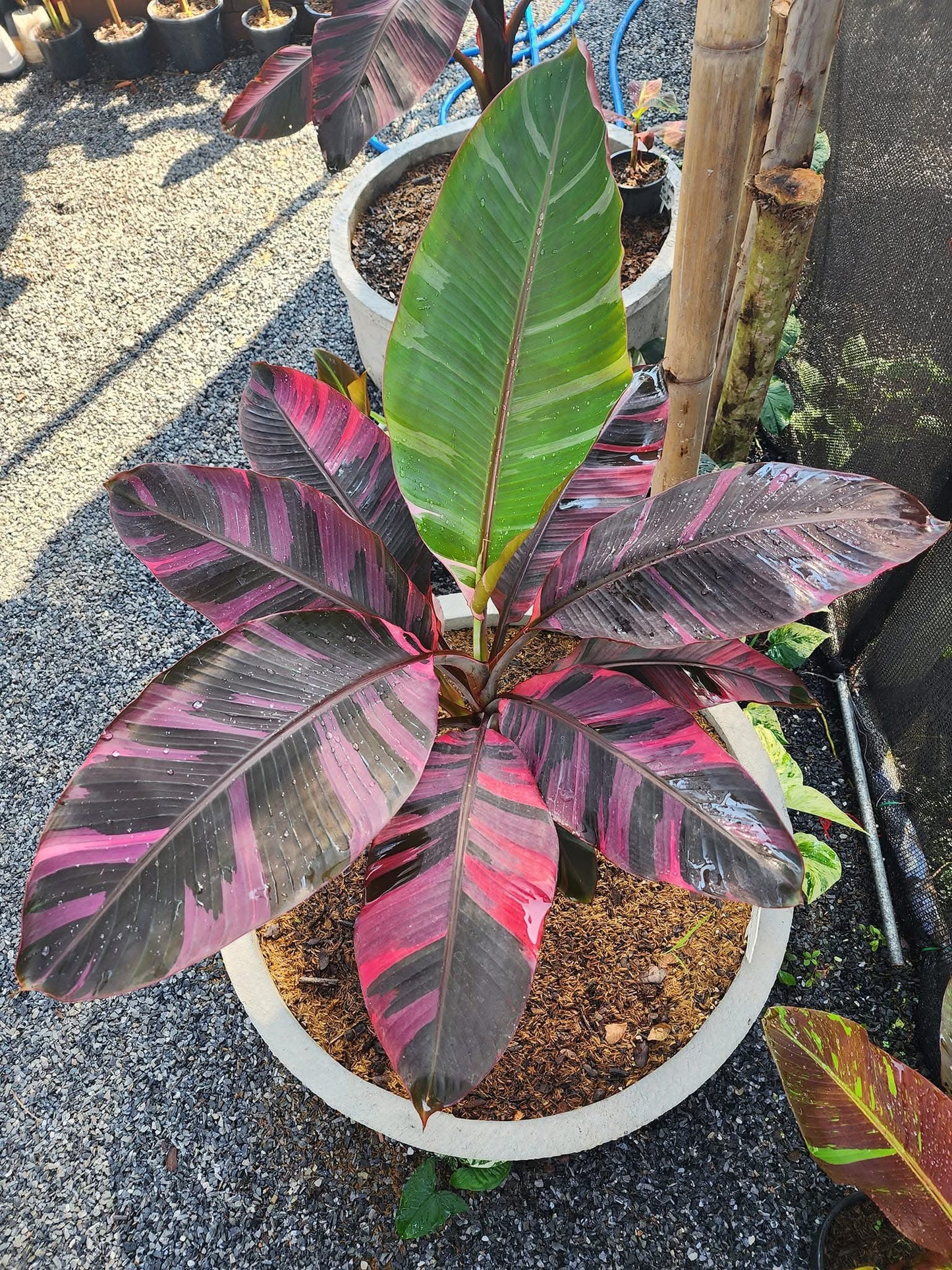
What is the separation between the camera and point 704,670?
1021 millimetres

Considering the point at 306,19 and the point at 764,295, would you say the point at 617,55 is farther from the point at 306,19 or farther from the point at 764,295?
the point at 764,295

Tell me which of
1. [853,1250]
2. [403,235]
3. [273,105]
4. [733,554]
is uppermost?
[273,105]

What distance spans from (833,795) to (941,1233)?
81 cm

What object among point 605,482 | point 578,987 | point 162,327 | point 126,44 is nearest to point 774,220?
point 605,482

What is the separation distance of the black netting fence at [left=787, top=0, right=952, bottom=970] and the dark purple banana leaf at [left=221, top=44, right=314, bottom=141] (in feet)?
3.76

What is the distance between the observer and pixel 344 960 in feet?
4.15

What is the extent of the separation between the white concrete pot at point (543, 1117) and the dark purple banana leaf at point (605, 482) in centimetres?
51

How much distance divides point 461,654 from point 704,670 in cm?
29

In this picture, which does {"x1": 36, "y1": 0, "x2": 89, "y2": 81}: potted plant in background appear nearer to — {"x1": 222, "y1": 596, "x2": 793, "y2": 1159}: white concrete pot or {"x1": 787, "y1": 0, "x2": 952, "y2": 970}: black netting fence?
{"x1": 787, "y1": 0, "x2": 952, "y2": 970}: black netting fence

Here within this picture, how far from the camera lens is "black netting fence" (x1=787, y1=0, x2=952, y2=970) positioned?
4.68ft

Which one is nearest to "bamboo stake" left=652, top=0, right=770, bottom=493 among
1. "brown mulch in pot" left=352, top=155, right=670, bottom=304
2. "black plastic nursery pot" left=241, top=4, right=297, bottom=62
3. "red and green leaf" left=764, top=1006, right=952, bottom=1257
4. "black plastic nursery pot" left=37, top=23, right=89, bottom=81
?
"red and green leaf" left=764, top=1006, right=952, bottom=1257

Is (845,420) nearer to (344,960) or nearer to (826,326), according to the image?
(826,326)

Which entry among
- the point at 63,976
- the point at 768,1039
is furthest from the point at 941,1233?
the point at 63,976

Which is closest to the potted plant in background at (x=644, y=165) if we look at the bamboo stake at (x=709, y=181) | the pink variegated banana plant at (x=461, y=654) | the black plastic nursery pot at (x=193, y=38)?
the bamboo stake at (x=709, y=181)
